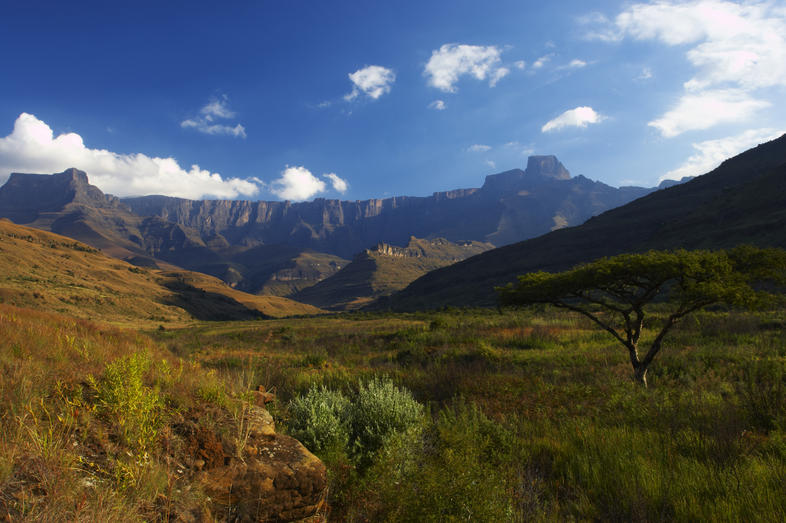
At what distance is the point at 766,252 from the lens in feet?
24.5

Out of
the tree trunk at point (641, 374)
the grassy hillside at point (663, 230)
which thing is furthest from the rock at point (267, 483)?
the grassy hillside at point (663, 230)

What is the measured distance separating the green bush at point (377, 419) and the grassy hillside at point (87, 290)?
56730 millimetres

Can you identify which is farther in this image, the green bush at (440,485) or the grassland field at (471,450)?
the green bush at (440,485)

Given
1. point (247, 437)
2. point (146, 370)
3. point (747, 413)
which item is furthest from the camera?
point (747, 413)

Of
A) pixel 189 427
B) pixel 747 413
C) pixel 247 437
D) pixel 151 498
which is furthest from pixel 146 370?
pixel 747 413

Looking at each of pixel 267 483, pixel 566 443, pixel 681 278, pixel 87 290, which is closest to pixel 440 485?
pixel 267 483

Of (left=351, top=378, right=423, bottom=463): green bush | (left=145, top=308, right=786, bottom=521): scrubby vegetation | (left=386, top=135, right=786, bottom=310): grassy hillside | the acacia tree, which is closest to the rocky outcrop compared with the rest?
(left=145, top=308, right=786, bottom=521): scrubby vegetation

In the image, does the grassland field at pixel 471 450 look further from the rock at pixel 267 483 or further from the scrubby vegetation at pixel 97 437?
the rock at pixel 267 483

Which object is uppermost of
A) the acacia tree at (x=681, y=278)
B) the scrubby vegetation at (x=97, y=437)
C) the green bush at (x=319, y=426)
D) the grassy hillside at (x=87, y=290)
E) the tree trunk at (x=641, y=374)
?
the acacia tree at (x=681, y=278)

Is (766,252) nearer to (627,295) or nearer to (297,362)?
(627,295)

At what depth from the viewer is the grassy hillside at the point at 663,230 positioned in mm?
54125

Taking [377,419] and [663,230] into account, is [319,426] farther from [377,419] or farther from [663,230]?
[663,230]

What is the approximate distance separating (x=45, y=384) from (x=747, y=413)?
30.9ft

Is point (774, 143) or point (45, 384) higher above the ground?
point (774, 143)
